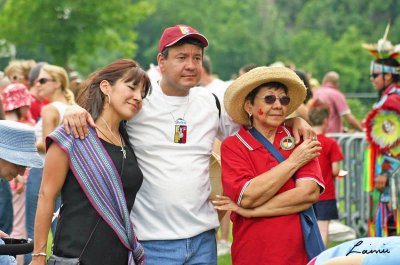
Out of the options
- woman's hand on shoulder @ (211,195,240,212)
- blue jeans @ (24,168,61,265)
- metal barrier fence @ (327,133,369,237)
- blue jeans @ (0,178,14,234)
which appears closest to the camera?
woman's hand on shoulder @ (211,195,240,212)

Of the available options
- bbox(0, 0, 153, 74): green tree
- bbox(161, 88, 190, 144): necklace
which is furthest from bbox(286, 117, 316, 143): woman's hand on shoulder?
bbox(0, 0, 153, 74): green tree

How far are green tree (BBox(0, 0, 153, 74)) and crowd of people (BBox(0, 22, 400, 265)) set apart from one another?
34173mm

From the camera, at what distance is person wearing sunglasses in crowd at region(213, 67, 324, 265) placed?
5.47 meters

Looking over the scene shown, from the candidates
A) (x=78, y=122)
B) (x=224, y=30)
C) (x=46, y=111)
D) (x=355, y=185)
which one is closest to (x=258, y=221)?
(x=78, y=122)

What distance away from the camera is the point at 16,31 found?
140ft

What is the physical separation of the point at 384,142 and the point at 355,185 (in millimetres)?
2304

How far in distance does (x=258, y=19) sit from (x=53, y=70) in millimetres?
74686

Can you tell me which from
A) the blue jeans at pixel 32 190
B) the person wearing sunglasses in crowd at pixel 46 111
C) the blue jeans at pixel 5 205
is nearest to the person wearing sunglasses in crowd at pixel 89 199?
the blue jeans at pixel 5 205

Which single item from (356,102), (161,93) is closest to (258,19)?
(356,102)

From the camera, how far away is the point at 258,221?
18.2ft

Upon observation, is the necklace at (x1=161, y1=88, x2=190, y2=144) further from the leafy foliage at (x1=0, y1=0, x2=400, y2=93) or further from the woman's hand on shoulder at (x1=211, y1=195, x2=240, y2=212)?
the leafy foliage at (x1=0, y1=0, x2=400, y2=93)

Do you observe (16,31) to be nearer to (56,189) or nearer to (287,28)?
(56,189)

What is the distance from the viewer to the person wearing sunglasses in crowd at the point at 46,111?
8617 millimetres

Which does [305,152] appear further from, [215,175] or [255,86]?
[215,175]
